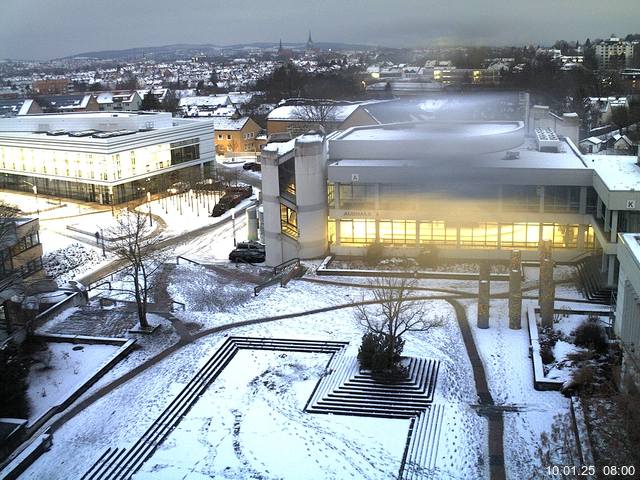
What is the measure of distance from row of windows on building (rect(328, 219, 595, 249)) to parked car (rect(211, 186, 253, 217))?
1299cm

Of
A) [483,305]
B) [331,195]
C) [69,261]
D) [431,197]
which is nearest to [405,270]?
[431,197]

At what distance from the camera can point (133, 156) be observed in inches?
1976

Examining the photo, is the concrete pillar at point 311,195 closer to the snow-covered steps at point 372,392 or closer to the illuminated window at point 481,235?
the illuminated window at point 481,235

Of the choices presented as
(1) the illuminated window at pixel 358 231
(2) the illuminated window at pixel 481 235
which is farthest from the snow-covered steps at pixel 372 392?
(1) the illuminated window at pixel 358 231

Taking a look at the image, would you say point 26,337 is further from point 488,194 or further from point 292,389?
point 488,194

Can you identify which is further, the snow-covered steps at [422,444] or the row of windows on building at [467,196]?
the row of windows on building at [467,196]

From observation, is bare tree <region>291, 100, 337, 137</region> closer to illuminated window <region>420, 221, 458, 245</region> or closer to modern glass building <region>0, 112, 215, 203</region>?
modern glass building <region>0, 112, 215, 203</region>

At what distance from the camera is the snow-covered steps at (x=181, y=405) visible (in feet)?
55.2

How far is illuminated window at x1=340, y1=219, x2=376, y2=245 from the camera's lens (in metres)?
32.0

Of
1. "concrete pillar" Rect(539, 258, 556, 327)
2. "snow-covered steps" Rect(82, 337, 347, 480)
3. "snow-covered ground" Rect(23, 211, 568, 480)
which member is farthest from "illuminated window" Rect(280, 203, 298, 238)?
"concrete pillar" Rect(539, 258, 556, 327)

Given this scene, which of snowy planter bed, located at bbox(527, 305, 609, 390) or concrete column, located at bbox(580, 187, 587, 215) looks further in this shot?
concrete column, located at bbox(580, 187, 587, 215)

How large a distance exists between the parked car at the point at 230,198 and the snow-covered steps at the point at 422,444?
2707 cm

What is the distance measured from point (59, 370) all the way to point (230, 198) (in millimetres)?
24488
